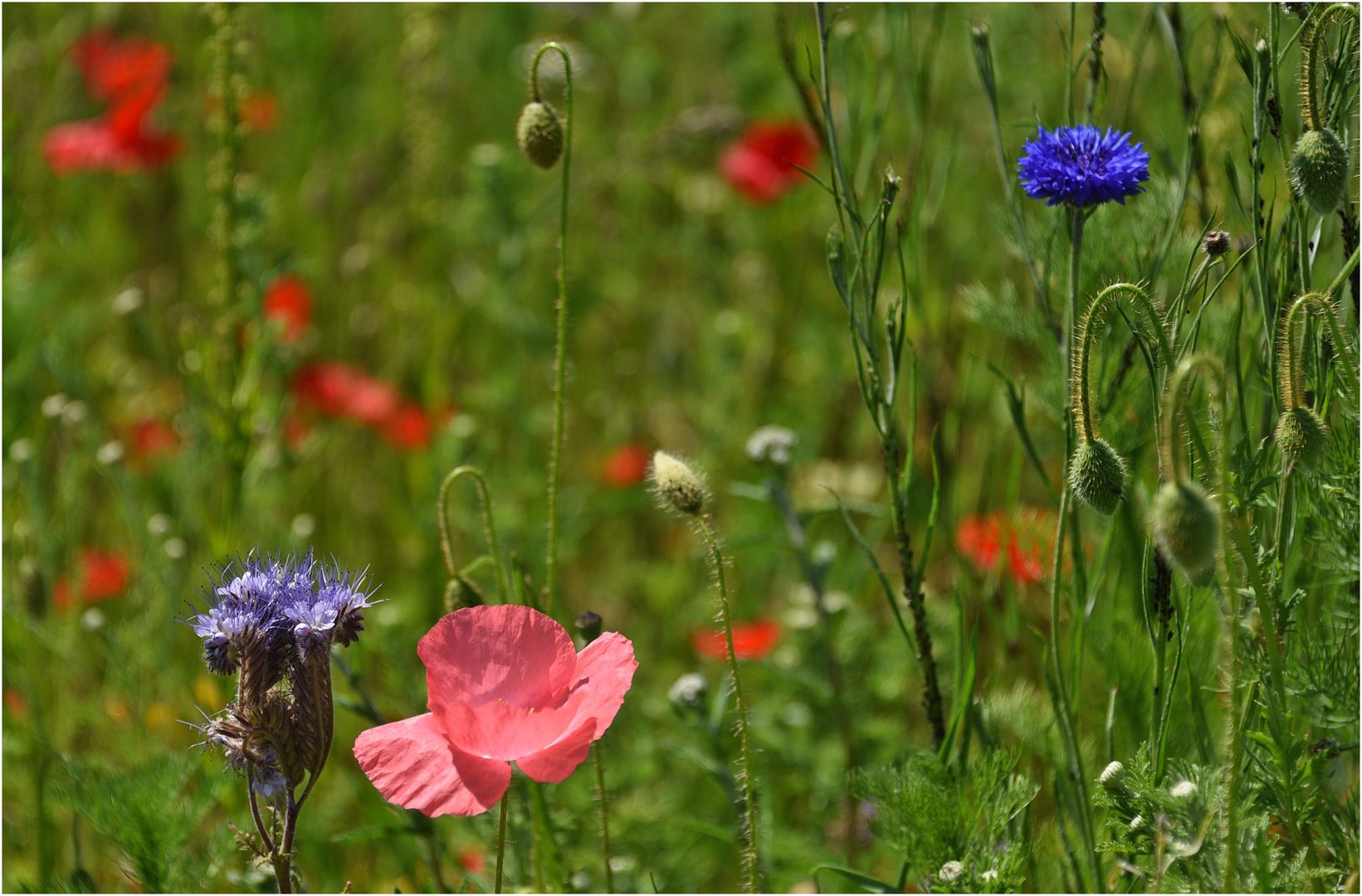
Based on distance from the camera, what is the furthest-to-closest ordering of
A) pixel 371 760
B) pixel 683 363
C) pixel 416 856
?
pixel 683 363, pixel 416 856, pixel 371 760

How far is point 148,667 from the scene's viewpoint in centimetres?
223

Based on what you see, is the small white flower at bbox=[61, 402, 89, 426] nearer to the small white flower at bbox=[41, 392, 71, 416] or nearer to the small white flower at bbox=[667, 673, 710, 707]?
the small white flower at bbox=[41, 392, 71, 416]

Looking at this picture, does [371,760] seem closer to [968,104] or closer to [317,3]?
[968,104]

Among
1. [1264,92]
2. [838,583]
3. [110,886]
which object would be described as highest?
[1264,92]

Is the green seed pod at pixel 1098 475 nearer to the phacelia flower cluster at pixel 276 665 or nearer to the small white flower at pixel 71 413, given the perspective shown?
the phacelia flower cluster at pixel 276 665

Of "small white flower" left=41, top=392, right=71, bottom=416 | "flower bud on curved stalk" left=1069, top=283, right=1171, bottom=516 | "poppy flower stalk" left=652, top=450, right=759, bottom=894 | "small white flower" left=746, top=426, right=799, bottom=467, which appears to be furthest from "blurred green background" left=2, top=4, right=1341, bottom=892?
"flower bud on curved stalk" left=1069, top=283, right=1171, bottom=516

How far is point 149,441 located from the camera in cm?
286

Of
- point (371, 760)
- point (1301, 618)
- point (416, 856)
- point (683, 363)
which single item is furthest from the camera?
point (683, 363)

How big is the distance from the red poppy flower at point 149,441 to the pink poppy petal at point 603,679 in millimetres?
2018

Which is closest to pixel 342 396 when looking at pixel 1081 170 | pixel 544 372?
pixel 544 372

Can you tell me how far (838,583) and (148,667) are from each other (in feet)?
4.44

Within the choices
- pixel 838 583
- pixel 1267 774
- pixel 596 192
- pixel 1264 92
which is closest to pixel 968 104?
pixel 596 192

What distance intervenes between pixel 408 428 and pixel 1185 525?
7.23 ft

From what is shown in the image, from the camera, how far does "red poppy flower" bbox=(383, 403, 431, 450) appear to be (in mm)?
2811
